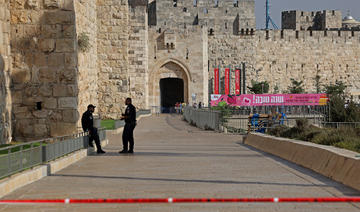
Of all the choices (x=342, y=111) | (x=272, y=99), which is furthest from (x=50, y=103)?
(x=272, y=99)

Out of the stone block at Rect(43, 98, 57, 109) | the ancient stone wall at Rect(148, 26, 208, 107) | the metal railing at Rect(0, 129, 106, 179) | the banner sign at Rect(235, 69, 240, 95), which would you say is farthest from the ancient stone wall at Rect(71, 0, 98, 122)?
the banner sign at Rect(235, 69, 240, 95)

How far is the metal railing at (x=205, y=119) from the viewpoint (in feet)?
54.2

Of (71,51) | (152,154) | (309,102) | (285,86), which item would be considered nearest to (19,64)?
(71,51)

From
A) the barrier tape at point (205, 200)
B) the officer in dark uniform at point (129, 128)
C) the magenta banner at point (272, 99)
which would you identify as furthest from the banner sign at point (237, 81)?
the barrier tape at point (205, 200)

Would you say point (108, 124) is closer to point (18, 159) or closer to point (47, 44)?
point (47, 44)

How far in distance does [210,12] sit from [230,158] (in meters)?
26.1

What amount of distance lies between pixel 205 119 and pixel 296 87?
17890 millimetres

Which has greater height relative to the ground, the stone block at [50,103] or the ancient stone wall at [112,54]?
the ancient stone wall at [112,54]

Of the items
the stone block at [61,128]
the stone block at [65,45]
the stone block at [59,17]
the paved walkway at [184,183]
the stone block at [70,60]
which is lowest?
the paved walkway at [184,183]

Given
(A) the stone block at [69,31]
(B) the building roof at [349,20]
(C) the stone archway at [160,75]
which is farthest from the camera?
(B) the building roof at [349,20]

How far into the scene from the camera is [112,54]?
15.9m

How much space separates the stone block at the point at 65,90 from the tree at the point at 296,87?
84.6 ft

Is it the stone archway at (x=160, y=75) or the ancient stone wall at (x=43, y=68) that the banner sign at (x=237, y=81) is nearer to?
the stone archway at (x=160, y=75)

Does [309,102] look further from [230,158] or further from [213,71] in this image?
[230,158]
